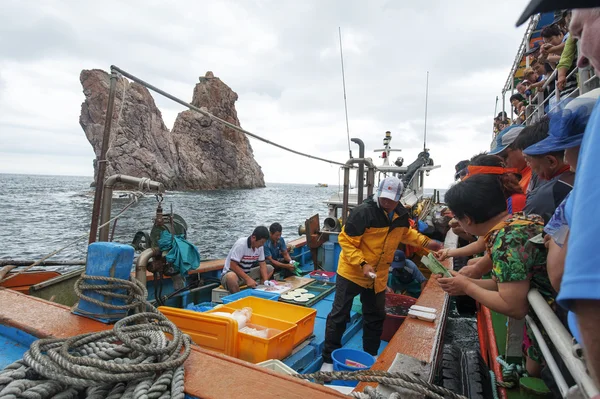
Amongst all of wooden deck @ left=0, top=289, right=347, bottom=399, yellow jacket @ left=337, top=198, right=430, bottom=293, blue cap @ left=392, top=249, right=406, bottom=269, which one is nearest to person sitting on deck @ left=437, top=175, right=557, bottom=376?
wooden deck @ left=0, top=289, right=347, bottom=399

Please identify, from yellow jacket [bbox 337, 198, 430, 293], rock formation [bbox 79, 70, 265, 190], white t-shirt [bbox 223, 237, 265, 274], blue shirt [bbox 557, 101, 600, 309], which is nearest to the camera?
blue shirt [bbox 557, 101, 600, 309]

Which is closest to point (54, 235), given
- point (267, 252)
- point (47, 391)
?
point (267, 252)

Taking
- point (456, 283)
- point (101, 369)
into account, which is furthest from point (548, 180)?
point (101, 369)

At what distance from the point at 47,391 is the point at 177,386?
0.53 metres

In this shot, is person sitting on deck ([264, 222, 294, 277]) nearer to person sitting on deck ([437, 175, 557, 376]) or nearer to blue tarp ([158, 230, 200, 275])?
blue tarp ([158, 230, 200, 275])

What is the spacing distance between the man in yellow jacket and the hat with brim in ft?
9.72

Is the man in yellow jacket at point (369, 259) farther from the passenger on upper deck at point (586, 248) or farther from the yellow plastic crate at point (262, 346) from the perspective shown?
the passenger on upper deck at point (586, 248)

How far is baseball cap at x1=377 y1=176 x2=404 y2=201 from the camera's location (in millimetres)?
3451

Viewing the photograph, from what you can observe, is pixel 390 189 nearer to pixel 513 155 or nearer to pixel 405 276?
pixel 513 155

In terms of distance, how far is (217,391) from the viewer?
1484mm

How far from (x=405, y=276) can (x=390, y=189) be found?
261cm

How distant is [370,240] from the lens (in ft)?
11.8

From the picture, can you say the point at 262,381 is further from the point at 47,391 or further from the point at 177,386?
the point at 47,391

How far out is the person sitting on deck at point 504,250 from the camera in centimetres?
142
